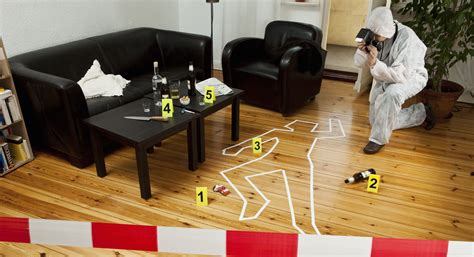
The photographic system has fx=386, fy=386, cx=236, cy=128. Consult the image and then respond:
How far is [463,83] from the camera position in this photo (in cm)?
391

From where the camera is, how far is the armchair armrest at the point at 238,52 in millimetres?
3641

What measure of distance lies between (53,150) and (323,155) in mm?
2003

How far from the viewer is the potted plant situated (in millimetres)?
3242

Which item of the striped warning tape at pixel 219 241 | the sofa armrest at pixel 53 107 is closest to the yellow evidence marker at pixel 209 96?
the sofa armrest at pixel 53 107

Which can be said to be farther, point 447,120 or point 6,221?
point 447,120

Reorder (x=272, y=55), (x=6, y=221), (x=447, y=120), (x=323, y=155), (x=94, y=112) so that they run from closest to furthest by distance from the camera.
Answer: (x=6, y=221), (x=94, y=112), (x=323, y=155), (x=447, y=120), (x=272, y=55)

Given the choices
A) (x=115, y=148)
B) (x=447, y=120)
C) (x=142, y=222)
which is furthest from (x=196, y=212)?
(x=447, y=120)

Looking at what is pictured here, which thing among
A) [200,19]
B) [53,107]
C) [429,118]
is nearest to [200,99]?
[53,107]

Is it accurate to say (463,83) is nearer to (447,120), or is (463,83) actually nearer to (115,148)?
(447,120)

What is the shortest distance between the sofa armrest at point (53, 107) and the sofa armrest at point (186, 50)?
141 cm

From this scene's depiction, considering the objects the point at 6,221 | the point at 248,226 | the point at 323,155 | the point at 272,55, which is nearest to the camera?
the point at 6,221

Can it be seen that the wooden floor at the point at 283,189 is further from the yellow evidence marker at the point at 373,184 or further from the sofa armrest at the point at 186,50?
the sofa armrest at the point at 186,50

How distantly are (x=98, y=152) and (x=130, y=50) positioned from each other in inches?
57.2

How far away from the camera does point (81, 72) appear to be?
3.20 m
